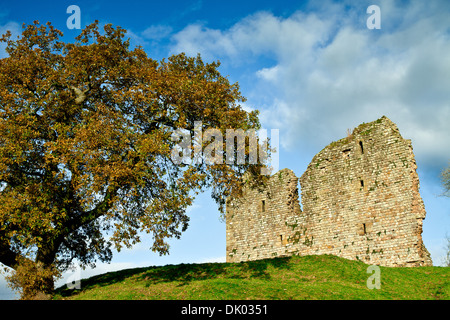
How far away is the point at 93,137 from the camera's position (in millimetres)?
17234

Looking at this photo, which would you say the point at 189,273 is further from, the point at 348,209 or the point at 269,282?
the point at 348,209

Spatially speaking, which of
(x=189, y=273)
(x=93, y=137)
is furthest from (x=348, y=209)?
(x=93, y=137)

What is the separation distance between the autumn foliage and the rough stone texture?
22.5ft

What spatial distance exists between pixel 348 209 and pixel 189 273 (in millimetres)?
10677

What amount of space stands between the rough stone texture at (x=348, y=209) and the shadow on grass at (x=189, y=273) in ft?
13.8

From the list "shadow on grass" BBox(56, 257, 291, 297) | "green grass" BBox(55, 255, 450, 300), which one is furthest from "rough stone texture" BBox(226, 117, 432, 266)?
"shadow on grass" BBox(56, 257, 291, 297)

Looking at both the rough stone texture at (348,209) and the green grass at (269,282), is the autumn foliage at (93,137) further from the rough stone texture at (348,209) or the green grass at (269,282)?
the rough stone texture at (348,209)

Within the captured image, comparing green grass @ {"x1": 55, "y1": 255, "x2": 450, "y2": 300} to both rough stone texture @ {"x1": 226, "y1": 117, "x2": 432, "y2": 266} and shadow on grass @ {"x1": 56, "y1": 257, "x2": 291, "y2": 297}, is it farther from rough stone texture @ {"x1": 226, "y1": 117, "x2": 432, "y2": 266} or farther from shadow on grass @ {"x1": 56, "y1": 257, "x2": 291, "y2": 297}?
rough stone texture @ {"x1": 226, "y1": 117, "x2": 432, "y2": 266}

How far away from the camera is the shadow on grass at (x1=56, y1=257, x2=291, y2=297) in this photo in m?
20.4

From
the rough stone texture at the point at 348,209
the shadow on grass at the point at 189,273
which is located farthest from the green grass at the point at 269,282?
the rough stone texture at the point at 348,209
